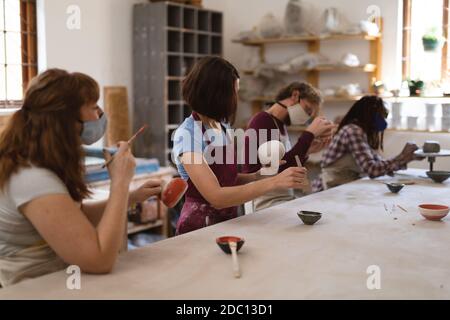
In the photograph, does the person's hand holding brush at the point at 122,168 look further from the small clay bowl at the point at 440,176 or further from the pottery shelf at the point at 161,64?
the pottery shelf at the point at 161,64

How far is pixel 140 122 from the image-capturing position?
5.62 metres

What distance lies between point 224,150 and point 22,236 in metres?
1.02

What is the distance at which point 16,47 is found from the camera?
192 inches

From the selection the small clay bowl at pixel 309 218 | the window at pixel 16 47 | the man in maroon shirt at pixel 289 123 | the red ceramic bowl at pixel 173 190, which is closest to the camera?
the red ceramic bowl at pixel 173 190

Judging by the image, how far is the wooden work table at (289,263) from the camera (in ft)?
4.90

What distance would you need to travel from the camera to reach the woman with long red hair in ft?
5.00

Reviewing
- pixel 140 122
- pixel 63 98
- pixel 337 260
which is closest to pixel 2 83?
pixel 140 122

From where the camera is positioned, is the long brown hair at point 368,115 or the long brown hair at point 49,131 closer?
the long brown hair at point 49,131

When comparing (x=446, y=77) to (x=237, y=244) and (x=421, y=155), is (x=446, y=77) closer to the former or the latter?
(x=421, y=155)

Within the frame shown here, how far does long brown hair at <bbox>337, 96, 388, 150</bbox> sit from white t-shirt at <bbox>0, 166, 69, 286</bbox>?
7.56 ft

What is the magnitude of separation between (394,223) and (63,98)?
1.37 m

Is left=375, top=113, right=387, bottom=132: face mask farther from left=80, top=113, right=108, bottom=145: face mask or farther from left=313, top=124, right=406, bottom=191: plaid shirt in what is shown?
left=80, top=113, right=108, bottom=145: face mask

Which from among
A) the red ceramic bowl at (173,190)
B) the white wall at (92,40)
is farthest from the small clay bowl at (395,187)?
the white wall at (92,40)

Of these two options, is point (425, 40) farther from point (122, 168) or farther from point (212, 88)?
point (122, 168)
